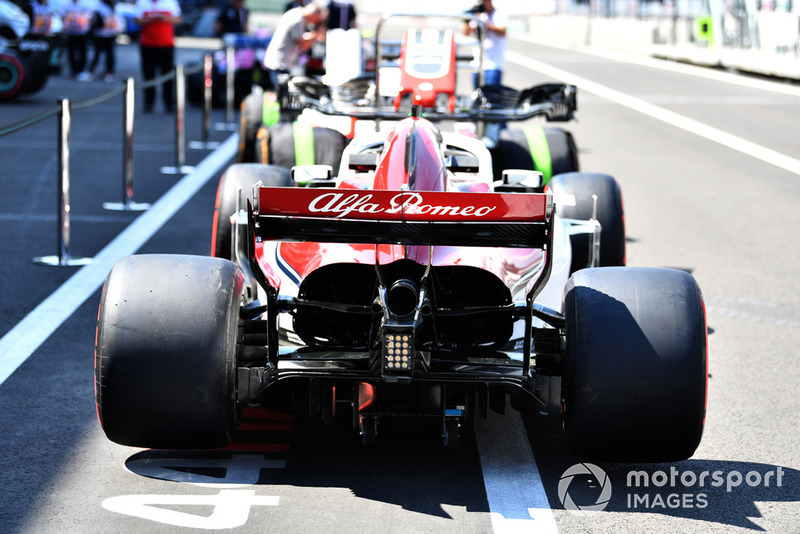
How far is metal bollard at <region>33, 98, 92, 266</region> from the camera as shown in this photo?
8570mm

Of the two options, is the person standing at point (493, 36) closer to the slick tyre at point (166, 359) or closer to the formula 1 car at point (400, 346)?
the formula 1 car at point (400, 346)

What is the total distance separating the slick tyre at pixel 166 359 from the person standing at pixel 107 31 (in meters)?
19.2

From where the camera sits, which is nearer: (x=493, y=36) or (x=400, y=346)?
(x=400, y=346)

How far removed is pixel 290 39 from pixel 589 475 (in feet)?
30.7

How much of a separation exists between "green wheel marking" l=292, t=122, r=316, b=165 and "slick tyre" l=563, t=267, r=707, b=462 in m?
4.05

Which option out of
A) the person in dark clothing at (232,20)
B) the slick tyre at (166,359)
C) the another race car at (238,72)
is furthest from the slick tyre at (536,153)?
the person in dark clothing at (232,20)

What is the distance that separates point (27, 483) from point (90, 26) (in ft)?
63.5

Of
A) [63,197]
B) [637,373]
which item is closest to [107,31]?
[63,197]

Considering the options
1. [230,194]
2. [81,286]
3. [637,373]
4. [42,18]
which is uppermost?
[42,18]

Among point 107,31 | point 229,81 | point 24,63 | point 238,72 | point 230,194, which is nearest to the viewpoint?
point 230,194

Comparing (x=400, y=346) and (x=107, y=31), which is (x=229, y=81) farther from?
(x=400, y=346)

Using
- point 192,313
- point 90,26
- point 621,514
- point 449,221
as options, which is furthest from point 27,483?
point 90,26

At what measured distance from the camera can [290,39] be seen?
44.2 ft

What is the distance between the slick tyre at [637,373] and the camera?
14.9ft
